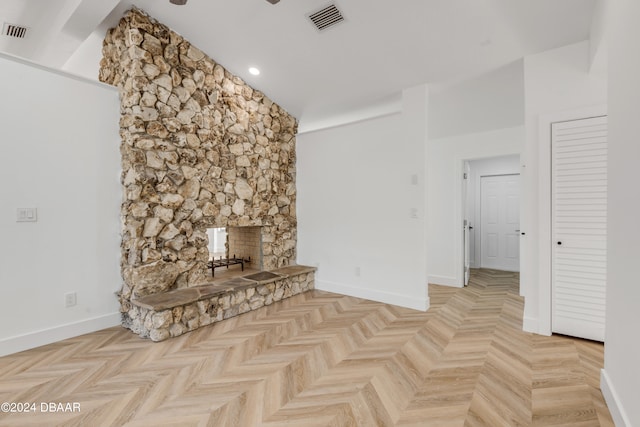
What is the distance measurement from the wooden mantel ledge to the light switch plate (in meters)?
1.07

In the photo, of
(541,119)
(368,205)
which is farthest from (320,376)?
(541,119)

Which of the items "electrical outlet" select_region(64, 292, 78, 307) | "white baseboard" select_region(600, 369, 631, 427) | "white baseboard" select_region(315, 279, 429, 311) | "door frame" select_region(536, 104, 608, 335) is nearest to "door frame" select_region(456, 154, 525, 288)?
"white baseboard" select_region(315, 279, 429, 311)

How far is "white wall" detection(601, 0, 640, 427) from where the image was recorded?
1.41 m

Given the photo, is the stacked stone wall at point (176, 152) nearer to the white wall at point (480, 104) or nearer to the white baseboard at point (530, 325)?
the white wall at point (480, 104)

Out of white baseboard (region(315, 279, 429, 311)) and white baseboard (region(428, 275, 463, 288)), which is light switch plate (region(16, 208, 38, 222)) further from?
white baseboard (region(428, 275, 463, 288))

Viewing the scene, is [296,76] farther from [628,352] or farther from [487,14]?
[628,352]

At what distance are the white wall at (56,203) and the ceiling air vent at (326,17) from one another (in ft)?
7.04

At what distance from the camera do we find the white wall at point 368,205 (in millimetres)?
3516

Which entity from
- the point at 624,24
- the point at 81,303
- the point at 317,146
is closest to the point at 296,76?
the point at 317,146

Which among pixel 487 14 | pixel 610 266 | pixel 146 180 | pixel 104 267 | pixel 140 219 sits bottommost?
pixel 104 267

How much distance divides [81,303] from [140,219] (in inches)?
36.3

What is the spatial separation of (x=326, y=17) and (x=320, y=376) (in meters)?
3.00

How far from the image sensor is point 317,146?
4.47 metres

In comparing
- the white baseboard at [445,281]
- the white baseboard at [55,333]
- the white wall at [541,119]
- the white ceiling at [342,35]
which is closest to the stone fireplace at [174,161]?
the white baseboard at [55,333]
